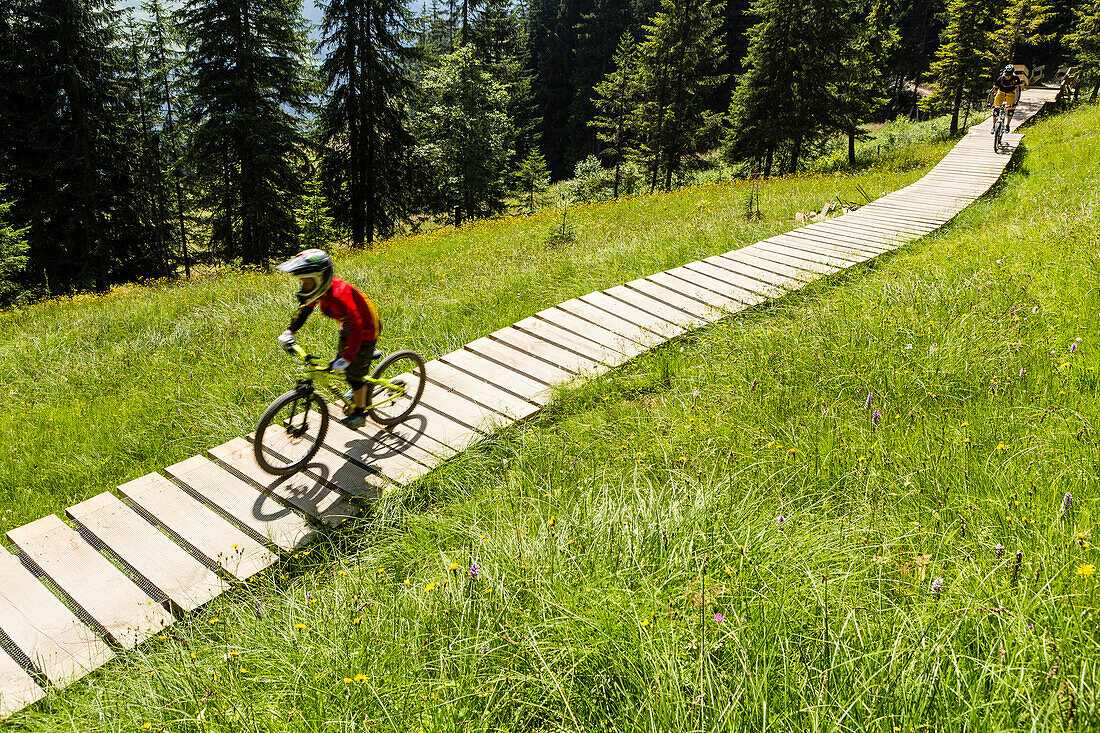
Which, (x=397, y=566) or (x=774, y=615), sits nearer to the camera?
(x=774, y=615)

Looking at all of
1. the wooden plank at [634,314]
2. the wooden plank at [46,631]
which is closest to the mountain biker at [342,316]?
the wooden plank at [46,631]

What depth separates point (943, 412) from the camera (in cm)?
401

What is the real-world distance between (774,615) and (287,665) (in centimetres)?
213

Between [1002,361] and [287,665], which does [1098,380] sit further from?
[287,665]

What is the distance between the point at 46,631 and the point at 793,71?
29.7m

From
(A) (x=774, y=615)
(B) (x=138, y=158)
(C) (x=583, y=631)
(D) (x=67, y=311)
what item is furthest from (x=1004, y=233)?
(B) (x=138, y=158)

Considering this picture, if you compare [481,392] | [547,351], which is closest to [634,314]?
[547,351]

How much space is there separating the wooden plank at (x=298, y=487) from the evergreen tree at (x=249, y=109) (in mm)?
23295

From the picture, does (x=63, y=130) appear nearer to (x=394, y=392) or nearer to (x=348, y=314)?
(x=394, y=392)

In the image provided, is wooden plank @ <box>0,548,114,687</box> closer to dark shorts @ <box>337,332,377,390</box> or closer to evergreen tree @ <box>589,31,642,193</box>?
dark shorts @ <box>337,332,377,390</box>

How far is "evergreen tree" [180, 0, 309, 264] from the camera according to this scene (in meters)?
23.8

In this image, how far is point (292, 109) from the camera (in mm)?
27047

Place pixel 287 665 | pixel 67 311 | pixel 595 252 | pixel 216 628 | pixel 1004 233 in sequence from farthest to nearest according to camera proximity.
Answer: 1. pixel 67 311
2. pixel 595 252
3. pixel 1004 233
4. pixel 216 628
5. pixel 287 665

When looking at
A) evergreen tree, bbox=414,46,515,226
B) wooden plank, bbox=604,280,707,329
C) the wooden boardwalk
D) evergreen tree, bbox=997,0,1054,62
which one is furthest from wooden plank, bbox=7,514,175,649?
evergreen tree, bbox=997,0,1054,62
